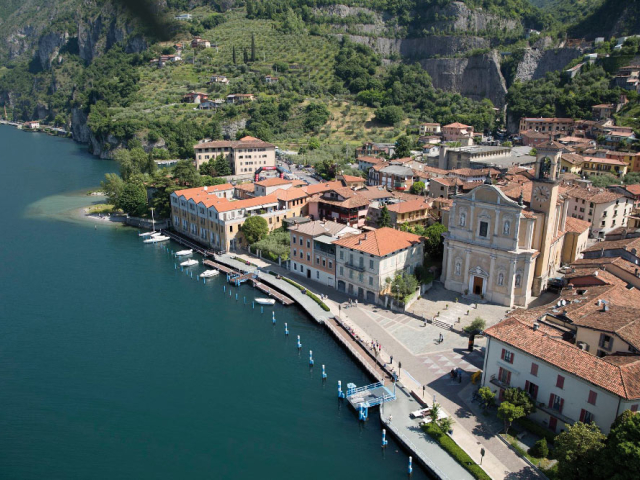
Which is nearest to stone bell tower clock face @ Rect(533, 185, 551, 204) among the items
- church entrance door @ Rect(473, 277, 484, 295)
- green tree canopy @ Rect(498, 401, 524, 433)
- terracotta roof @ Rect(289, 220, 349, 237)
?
church entrance door @ Rect(473, 277, 484, 295)

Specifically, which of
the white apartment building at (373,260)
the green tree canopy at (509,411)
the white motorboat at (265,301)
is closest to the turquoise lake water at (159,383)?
the white motorboat at (265,301)

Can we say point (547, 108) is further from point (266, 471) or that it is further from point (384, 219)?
point (266, 471)

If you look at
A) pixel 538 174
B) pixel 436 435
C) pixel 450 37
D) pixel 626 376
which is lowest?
pixel 436 435

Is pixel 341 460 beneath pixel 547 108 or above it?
beneath

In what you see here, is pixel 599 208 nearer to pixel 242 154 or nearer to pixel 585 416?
pixel 585 416

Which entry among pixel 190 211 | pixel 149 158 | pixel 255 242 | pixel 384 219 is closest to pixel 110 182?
pixel 149 158

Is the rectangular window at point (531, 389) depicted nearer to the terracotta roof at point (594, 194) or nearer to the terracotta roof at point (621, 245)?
the terracotta roof at point (621, 245)

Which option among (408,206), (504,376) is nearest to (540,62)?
(408,206)
